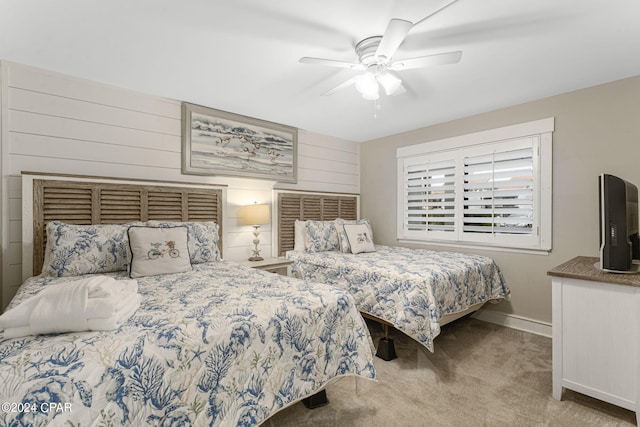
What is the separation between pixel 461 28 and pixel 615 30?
0.98 meters

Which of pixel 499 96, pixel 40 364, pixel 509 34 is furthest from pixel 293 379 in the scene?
pixel 499 96

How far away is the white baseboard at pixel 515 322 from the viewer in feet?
9.54

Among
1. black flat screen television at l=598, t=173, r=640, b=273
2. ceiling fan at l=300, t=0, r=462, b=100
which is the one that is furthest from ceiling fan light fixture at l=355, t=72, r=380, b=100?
black flat screen television at l=598, t=173, r=640, b=273

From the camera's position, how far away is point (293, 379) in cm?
143

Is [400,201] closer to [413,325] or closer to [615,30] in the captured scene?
[413,325]

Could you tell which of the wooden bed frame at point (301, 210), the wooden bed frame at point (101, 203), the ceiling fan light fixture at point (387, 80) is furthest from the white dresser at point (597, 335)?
the wooden bed frame at point (101, 203)

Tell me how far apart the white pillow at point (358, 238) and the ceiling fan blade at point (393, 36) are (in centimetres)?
210

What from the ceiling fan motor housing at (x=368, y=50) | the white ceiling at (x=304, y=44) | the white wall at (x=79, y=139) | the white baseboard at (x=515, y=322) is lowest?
the white baseboard at (x=515, y=322)

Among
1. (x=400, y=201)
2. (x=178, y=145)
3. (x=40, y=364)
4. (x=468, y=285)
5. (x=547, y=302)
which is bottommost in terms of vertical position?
(x=547, y=302)

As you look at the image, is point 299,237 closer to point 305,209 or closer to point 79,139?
point 305,209

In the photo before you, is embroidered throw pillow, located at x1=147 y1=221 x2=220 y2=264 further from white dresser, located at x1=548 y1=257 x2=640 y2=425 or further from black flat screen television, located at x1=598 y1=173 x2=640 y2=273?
black flat screen television, located at x1=598 y1=173 x2=640 y2=273

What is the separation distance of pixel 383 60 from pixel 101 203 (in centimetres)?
253

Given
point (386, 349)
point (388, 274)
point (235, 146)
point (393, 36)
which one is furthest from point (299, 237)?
point (393, 36)

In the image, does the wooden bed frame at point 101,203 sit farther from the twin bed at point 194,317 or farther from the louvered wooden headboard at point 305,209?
the louvered wooden headboard at point 305,209
